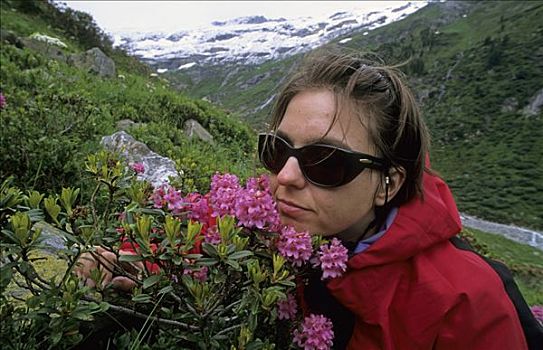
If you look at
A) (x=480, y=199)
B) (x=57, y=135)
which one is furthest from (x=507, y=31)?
(x=57, y=135)

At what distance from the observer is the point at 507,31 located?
11688 centimetres

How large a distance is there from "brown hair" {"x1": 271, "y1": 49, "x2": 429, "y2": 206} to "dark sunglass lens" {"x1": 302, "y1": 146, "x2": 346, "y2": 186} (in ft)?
0.47

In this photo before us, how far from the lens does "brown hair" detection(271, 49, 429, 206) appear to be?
204 cm

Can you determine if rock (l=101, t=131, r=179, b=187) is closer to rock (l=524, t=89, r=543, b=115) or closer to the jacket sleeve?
the jacket sleeve

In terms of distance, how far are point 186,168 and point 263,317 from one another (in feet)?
2.88

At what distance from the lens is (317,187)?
1906 mm

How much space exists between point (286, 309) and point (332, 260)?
31 cm

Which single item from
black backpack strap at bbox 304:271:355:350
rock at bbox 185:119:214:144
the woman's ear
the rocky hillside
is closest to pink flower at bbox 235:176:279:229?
black backpack strap at bbox 304:271:355:350

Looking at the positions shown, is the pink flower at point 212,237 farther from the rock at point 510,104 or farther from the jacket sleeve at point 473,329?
the rock at point 510,104

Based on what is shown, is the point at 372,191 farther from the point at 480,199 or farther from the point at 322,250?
the point at 480,199

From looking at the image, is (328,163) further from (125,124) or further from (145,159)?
(125,124)

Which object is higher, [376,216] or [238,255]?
[238,255]

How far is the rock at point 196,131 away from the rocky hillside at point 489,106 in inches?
2341

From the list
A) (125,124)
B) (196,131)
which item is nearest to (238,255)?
(125,124)
